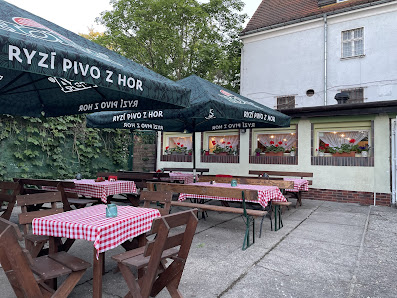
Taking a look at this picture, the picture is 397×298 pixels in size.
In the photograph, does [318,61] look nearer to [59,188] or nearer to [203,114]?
[203,114]

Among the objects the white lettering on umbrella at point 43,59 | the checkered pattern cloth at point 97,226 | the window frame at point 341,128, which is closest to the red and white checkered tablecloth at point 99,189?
the checkered pattern cloth at point 97,226

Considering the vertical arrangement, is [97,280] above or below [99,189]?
below

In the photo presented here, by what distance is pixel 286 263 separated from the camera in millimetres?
3635

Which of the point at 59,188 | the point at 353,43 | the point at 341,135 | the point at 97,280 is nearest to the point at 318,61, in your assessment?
the point at 353,43

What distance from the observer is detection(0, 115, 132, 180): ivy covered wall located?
26.9ft

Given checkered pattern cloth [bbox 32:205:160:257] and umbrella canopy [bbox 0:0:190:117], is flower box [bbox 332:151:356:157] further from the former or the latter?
checkered pattern cloth [bbox 32:205:160:257]

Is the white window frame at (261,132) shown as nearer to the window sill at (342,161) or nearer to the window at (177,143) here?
the window sill at (342,161)

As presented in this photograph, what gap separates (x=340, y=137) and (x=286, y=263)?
7078 millimetres

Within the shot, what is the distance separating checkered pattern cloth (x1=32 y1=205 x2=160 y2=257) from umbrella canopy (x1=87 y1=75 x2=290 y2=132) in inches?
92.0

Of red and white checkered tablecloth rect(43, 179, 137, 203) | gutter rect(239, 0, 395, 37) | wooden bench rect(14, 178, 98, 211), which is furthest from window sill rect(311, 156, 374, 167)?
gutter rect(239, 0, 395, 37)

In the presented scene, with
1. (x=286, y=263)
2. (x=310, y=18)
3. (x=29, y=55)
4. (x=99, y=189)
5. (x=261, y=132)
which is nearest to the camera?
(x=29, y=55)

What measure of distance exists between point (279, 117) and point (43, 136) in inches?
281

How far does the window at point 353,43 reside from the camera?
12.9 meters

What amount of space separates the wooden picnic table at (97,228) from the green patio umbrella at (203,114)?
2372 mm
